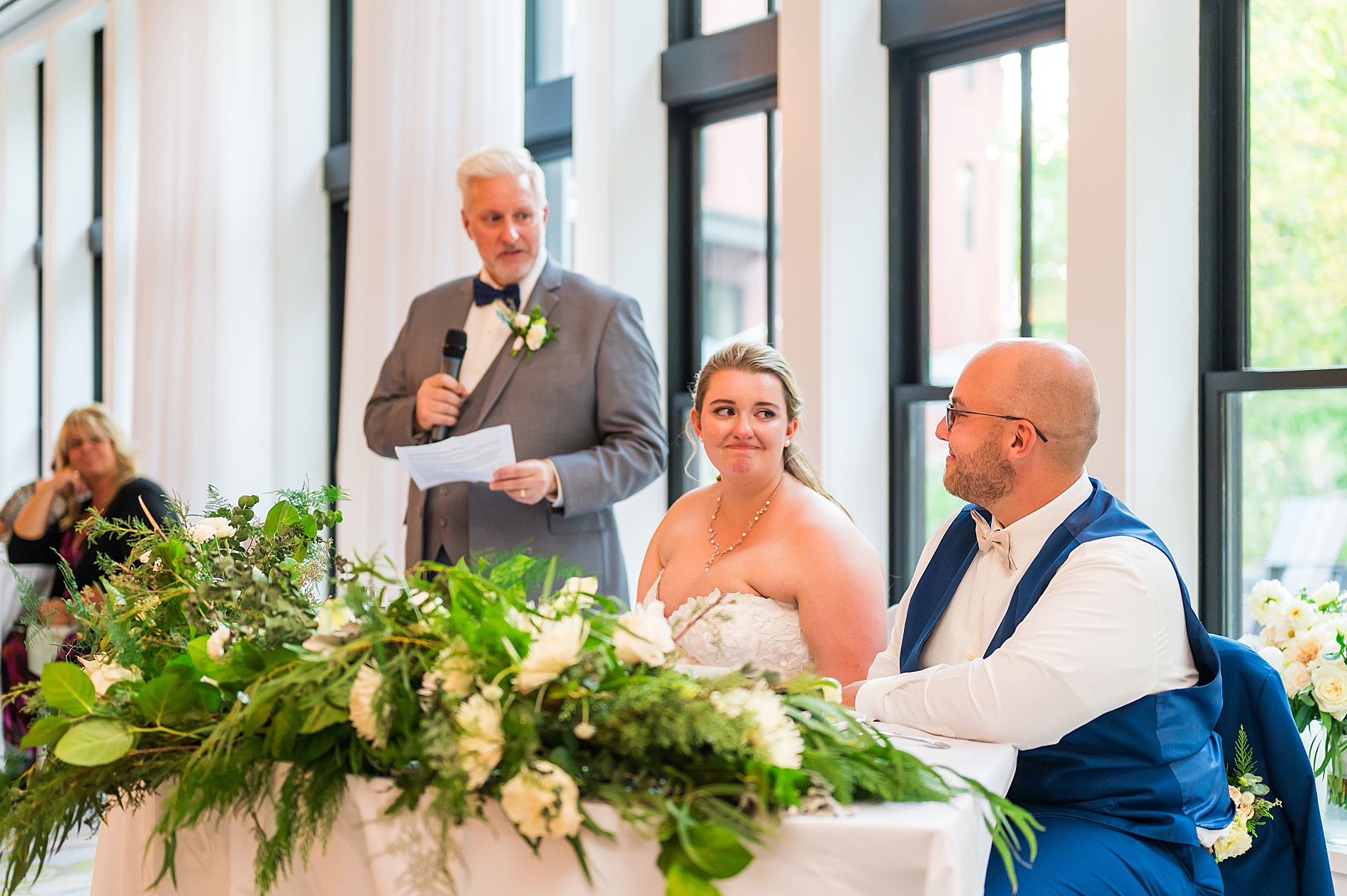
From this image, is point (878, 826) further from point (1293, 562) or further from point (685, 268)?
point (685, 268)

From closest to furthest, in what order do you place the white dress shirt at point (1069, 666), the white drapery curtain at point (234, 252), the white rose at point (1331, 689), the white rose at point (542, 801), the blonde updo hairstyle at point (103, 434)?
the white rose at point (542, 801)
the white dress shirt at point (1069, 666)
the white rose at point (1331, 689)
the blonde updo hairstyle at point (103, 434)
the white drapery curtain at point (234, 252)

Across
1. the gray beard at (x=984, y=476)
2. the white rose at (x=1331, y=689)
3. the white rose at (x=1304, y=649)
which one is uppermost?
the gray beard at (x=984, y=476)

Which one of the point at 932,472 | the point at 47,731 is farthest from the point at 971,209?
A: the point at 47,731

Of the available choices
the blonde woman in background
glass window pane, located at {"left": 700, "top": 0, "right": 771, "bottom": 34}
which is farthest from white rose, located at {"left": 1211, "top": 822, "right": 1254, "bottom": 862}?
the blonde woman in background

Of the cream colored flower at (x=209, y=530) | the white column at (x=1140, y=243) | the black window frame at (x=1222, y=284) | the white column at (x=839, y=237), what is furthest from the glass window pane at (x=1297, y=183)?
the cream colored flower at (x=209, y=530)

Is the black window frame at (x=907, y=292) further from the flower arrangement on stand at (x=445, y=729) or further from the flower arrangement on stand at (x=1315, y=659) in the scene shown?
the flower arrangement on stand at (x=445, y=729)

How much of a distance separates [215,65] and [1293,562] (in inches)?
210

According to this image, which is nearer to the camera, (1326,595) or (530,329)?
(1326,595)

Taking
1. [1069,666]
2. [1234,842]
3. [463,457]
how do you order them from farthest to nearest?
[463,457]
[1234,842]
[1069,666]

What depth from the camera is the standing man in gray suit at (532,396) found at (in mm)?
2990

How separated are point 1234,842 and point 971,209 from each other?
235 centimetres

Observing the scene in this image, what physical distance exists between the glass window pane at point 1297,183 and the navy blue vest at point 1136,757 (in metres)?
1.54

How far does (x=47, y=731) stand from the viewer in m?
1.32

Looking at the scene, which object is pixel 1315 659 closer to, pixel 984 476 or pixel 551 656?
pixel 984 476
